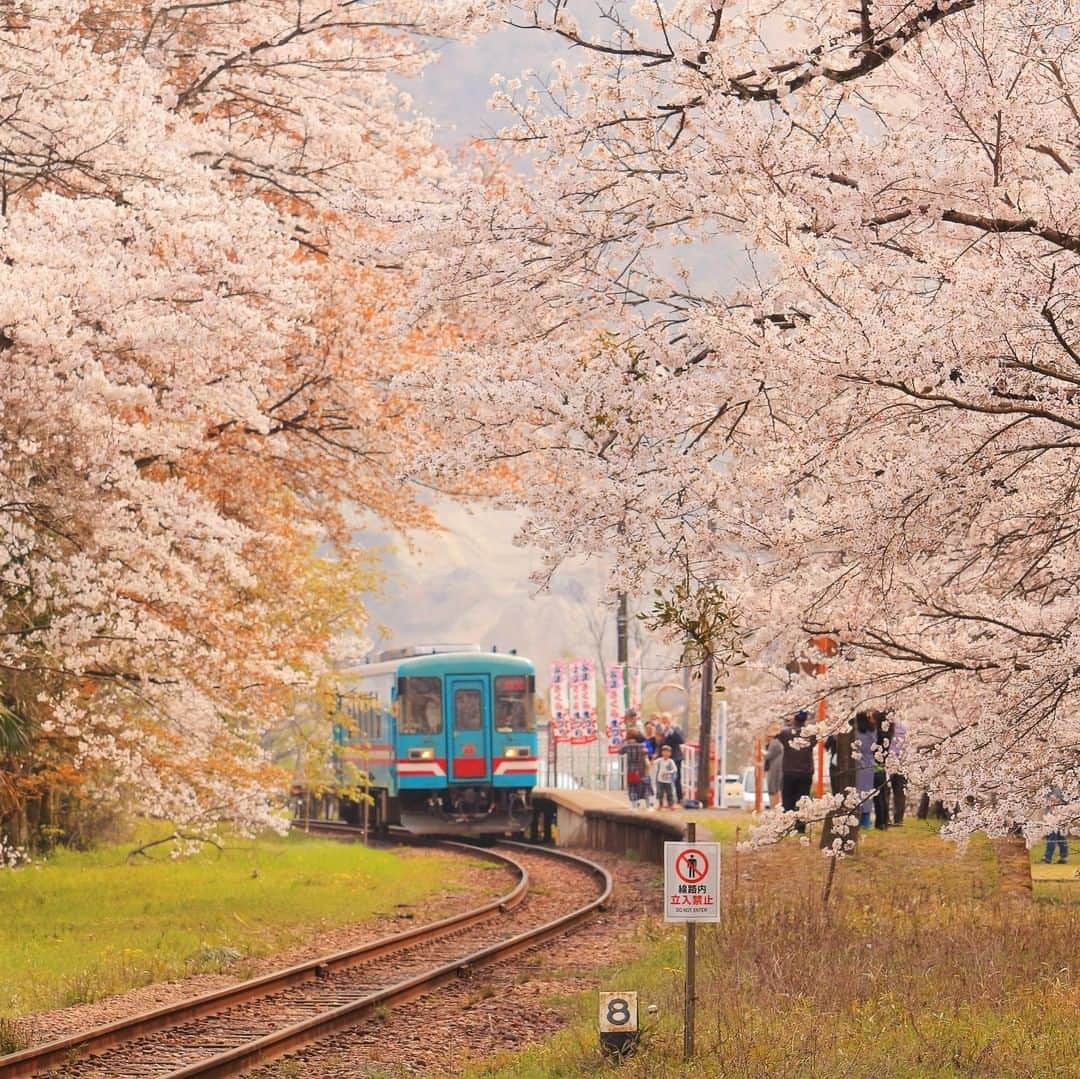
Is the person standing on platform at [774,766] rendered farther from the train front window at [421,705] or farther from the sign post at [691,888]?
the sign post at [691,888]

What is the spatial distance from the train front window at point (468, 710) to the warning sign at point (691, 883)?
22051 millimetres

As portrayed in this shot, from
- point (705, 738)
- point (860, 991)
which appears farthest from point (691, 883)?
point (705, 738)

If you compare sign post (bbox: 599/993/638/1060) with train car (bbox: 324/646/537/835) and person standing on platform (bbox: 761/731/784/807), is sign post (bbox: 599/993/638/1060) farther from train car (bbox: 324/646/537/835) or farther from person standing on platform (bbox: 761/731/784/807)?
train car (bbox: 324/646/537/835)

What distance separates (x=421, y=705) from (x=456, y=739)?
33.8 inches

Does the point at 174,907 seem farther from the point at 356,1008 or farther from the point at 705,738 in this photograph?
the point at 705,738

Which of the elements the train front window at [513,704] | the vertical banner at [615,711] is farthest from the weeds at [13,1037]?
the vertical banner at [615,711]

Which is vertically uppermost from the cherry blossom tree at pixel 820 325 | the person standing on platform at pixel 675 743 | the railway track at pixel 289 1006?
the cherry blossom tree at pixel 820 325

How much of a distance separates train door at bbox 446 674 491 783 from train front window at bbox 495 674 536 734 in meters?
0.22

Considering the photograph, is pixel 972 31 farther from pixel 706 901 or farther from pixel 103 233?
pixel 103 233

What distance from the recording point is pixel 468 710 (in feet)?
101

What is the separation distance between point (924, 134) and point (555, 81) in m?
2.38

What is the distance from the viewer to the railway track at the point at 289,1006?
930cm

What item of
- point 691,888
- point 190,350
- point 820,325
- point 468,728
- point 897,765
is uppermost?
point 190,350

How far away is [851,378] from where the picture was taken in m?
7.41
